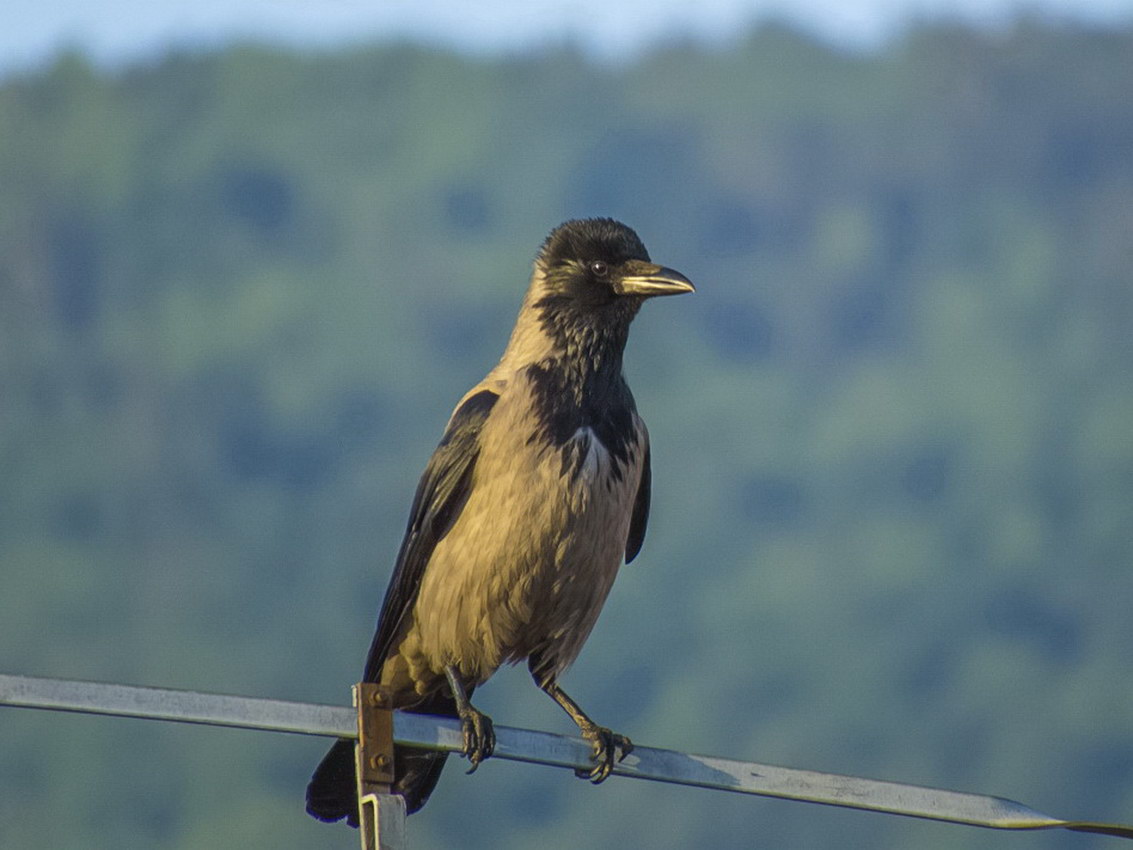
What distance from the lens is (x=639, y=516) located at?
6.40 metres

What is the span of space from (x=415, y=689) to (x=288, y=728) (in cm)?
240

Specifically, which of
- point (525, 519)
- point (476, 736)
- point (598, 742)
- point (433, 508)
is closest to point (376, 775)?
point (476, 736)

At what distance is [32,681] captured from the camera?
133 inches

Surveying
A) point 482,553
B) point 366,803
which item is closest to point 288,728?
point 366,803

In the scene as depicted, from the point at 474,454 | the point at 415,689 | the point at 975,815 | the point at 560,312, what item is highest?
the point at 560,312

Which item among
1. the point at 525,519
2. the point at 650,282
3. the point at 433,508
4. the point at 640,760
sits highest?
the point at 650,282

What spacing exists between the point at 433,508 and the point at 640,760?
5.40 ft

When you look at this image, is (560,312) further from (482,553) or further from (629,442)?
(482,553)

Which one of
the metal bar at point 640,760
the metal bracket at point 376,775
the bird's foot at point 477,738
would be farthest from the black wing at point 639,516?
the metal bracket at point 376,775

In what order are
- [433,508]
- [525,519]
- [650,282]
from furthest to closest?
1. [650,282]
2. [433,508]
3. [525,519]

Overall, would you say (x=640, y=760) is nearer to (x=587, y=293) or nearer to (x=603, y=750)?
(x=603, y=750)

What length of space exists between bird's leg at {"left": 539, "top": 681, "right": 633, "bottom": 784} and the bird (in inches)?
0.5

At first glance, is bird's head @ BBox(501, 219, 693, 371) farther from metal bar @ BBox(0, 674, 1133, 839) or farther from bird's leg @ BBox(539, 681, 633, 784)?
metal bar @ BBox(0, 674, 1133, 839)

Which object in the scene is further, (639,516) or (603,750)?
(639,516)
